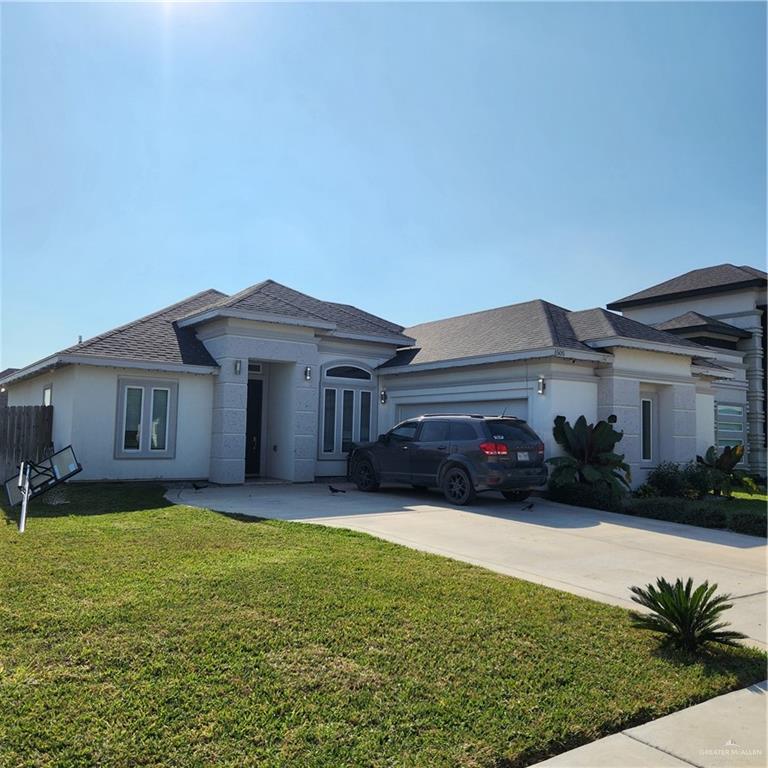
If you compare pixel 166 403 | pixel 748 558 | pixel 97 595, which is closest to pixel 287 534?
pixel 97 595

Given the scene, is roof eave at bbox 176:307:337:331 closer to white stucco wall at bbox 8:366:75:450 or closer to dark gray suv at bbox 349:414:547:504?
white stucco wall at bbox 8:366:75:450

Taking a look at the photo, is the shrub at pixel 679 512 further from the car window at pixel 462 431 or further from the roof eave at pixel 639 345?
the roof eave at pixel 639 345

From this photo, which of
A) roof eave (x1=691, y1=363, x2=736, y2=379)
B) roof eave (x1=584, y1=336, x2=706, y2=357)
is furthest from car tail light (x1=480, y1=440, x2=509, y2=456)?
roof eave (x1=691, y1=363, x2=736, y2=379)

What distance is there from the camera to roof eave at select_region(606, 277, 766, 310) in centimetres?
2573

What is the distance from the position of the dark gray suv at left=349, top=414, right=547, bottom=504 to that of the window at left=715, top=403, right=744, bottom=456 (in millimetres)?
13827

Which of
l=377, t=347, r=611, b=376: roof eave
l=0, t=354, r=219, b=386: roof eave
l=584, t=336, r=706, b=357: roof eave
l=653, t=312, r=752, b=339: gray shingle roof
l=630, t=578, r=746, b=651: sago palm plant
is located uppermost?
l=653, t=312, r=752, b=339: gray shingle roof

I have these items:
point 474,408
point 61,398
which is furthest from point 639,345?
point 61,398

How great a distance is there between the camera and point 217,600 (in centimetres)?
560

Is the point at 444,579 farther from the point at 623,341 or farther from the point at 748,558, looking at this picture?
the point at 623,341

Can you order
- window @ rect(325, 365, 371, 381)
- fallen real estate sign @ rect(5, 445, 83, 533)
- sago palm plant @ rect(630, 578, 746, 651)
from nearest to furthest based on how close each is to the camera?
1. sago palm plant @ rect(630, 578, 746, 651)
2. fallen real estate sign @ rect(5, 445, 83, 533)
3. window @ rect(325, 365, 371, 381)

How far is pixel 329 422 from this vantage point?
1820 cm

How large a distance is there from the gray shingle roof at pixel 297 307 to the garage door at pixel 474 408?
2337 millimetres

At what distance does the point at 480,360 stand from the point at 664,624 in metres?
11.1

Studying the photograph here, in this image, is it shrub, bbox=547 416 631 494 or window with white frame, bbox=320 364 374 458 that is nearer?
shrub, bbox=547 416 631 494
